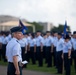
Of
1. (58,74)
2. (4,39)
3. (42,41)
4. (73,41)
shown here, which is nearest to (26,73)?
(58,74)

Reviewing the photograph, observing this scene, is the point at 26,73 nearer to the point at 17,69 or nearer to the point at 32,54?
the point at 32,54

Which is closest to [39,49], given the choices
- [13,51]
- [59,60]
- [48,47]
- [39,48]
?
[39,48]

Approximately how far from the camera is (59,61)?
13.5 meters

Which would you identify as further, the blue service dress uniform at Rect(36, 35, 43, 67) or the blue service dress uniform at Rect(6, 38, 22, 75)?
the blue service dress uniform at Rect(36, 35, 43, 67)

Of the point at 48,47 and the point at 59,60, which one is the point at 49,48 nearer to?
the point at 48,47

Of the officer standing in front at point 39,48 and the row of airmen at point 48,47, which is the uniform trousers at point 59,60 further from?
the officer standing in front at point 39,48

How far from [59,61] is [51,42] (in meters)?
2.90

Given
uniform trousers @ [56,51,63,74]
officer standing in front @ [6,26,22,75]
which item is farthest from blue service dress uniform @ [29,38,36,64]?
officer standing in front @ [6,26,22,75]

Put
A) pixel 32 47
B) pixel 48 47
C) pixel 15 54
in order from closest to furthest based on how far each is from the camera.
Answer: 1. pixel 15 54
2. pixel 48 47
3. pixel 32 47

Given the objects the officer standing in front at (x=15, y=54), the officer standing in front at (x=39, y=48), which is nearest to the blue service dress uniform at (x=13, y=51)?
the officer standing in front at (x=15, y=54)

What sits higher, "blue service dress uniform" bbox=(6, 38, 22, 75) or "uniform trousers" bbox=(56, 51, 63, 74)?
"blue service dress uniform" bbox=(6, 38, 22, 75)

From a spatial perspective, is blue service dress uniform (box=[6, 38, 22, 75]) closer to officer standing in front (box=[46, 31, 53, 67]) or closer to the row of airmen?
the row of airmen

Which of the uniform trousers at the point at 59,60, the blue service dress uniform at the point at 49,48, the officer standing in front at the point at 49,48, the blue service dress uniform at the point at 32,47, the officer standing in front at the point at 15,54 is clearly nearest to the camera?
the officer standing in front at the point at 15,54

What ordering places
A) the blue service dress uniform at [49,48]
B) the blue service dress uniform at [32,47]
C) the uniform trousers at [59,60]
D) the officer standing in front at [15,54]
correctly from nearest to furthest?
the officer standing in front at [15,54], the uniform trousers at [59,60], the blue service dress uniform at [49,48], the blue service dress uniform at [32,47]
